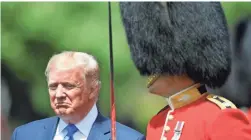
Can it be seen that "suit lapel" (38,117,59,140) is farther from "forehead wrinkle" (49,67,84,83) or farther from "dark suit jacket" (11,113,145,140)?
"forehead wrinkle" (49,67,84,83)

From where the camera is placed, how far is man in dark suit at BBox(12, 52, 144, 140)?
5.37 ft

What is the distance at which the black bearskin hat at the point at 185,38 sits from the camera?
1.55m

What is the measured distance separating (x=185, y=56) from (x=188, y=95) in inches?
4.7

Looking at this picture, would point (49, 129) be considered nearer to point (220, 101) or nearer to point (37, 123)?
point (37, 123)

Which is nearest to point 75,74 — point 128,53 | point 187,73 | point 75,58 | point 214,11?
point 75,58

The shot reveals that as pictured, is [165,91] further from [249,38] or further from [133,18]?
[249,38]

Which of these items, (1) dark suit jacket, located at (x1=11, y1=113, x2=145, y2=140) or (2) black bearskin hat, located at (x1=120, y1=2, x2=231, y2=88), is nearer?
(2) black bearskin hat, located at (x1=120, y1=2, x2=231, y2=88)

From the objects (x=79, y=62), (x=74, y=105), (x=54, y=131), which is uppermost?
(x=79, y=62)

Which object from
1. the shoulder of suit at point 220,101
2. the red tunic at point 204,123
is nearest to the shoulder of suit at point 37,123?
the red tunic at point 204,123

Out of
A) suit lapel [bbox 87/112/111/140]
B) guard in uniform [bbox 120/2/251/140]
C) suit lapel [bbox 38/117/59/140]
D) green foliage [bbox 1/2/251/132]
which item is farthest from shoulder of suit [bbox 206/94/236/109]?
suit lapel [bbox 38/117/59/140]

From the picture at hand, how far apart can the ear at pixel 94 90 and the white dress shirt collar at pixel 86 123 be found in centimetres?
4

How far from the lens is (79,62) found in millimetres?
1663

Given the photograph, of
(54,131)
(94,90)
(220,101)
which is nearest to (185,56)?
(220,101)

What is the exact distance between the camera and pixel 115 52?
1.73 metres
